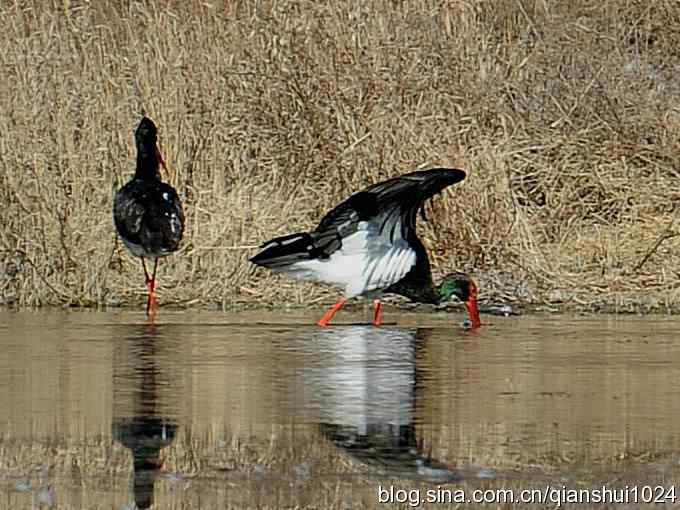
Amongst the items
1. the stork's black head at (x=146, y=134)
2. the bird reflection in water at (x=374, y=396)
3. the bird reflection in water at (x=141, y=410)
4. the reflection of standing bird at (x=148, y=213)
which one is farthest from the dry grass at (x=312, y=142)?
the bird reflection in water at (x=141, y=410)

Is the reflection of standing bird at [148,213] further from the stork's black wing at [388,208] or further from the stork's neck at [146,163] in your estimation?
the stork's black wing at [388,208]

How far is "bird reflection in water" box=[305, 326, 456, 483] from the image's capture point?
A: 728 cm

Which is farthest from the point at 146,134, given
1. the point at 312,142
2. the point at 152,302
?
Answer: the point at 312,142

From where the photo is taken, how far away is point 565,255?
1508 centimetres

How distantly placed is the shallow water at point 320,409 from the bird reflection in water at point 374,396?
15 mm

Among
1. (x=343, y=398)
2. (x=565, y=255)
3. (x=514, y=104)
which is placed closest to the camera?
(x=343, y=398)

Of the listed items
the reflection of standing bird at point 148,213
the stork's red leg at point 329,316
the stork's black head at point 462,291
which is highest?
the reflection of standing bird at point 148,213

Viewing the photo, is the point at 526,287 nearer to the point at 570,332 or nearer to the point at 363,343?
the point at 570,332

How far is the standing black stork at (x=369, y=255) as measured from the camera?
12.5 m

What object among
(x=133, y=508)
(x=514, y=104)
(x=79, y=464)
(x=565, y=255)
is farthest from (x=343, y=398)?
(x=514, y=104)

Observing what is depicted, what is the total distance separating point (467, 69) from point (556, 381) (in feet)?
21.6

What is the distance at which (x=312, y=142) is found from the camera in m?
15.6

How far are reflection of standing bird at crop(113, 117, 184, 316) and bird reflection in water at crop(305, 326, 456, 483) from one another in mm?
1797

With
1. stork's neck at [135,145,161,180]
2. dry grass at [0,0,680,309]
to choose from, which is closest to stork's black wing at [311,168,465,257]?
dry grass at [0,0,680,309]
